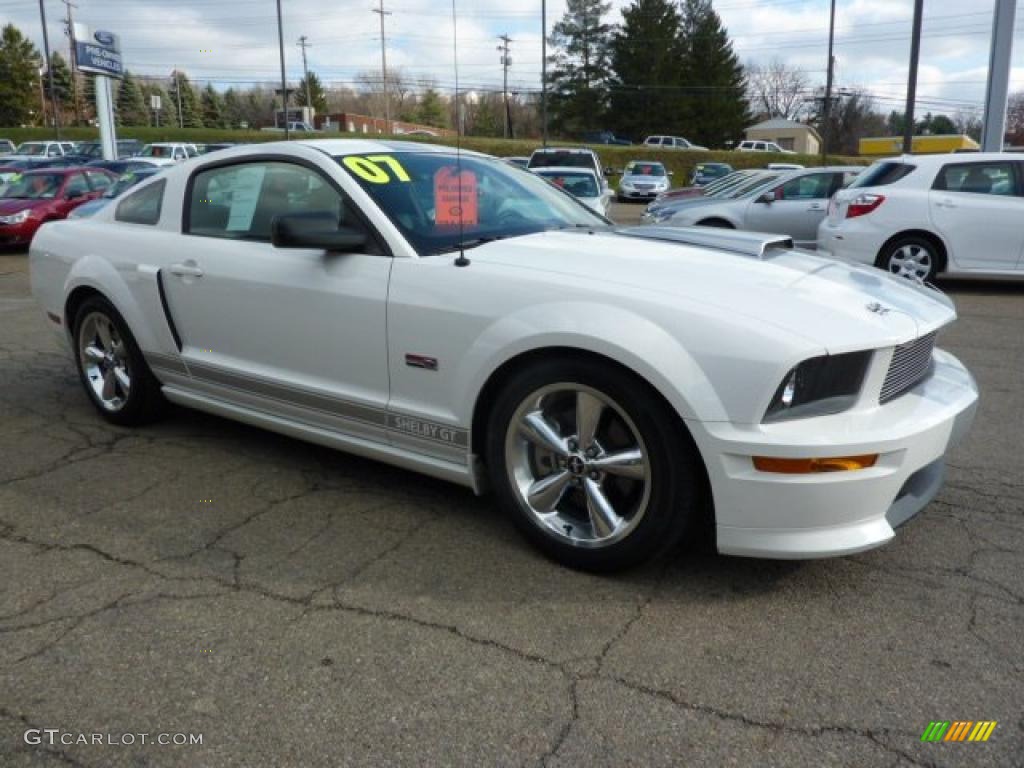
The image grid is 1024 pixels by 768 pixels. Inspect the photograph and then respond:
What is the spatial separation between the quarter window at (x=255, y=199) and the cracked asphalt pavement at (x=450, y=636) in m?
1.19

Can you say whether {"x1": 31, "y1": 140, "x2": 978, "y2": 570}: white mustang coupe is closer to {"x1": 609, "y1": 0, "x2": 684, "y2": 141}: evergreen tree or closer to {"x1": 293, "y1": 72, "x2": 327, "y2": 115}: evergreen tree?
{"x1": 609, "y1": 0, "x2": 684, "y2": 141}: evergreen tree

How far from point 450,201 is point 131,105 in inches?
4093

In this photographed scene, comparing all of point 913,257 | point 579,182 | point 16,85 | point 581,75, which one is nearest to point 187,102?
point 16,85

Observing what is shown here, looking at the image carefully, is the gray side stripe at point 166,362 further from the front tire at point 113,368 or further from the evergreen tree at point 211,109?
the evergreen tree at point 211,109

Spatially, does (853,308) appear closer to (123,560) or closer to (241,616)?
(241,616)

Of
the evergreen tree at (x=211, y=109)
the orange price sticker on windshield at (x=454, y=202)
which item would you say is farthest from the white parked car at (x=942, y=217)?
the evergreen tree at (x=211, y=109)

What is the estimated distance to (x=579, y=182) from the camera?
14.2 m

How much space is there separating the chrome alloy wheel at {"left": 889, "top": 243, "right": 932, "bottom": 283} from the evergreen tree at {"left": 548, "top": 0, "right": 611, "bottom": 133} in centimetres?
6067

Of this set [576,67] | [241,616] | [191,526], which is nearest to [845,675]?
[241,616]

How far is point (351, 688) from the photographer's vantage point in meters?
2.40

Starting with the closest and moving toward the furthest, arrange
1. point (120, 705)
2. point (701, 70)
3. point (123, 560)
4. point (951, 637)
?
point (120, 705) → point (951, 637) → point (123, 560) → point (701, 70)

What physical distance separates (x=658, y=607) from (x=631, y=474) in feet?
1.45

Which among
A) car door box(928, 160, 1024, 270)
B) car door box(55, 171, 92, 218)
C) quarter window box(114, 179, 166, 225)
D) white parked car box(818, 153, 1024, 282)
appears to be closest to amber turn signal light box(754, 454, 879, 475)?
quarter window box(114, 179, 166, 225)

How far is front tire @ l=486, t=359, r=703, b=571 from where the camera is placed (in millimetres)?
2738
